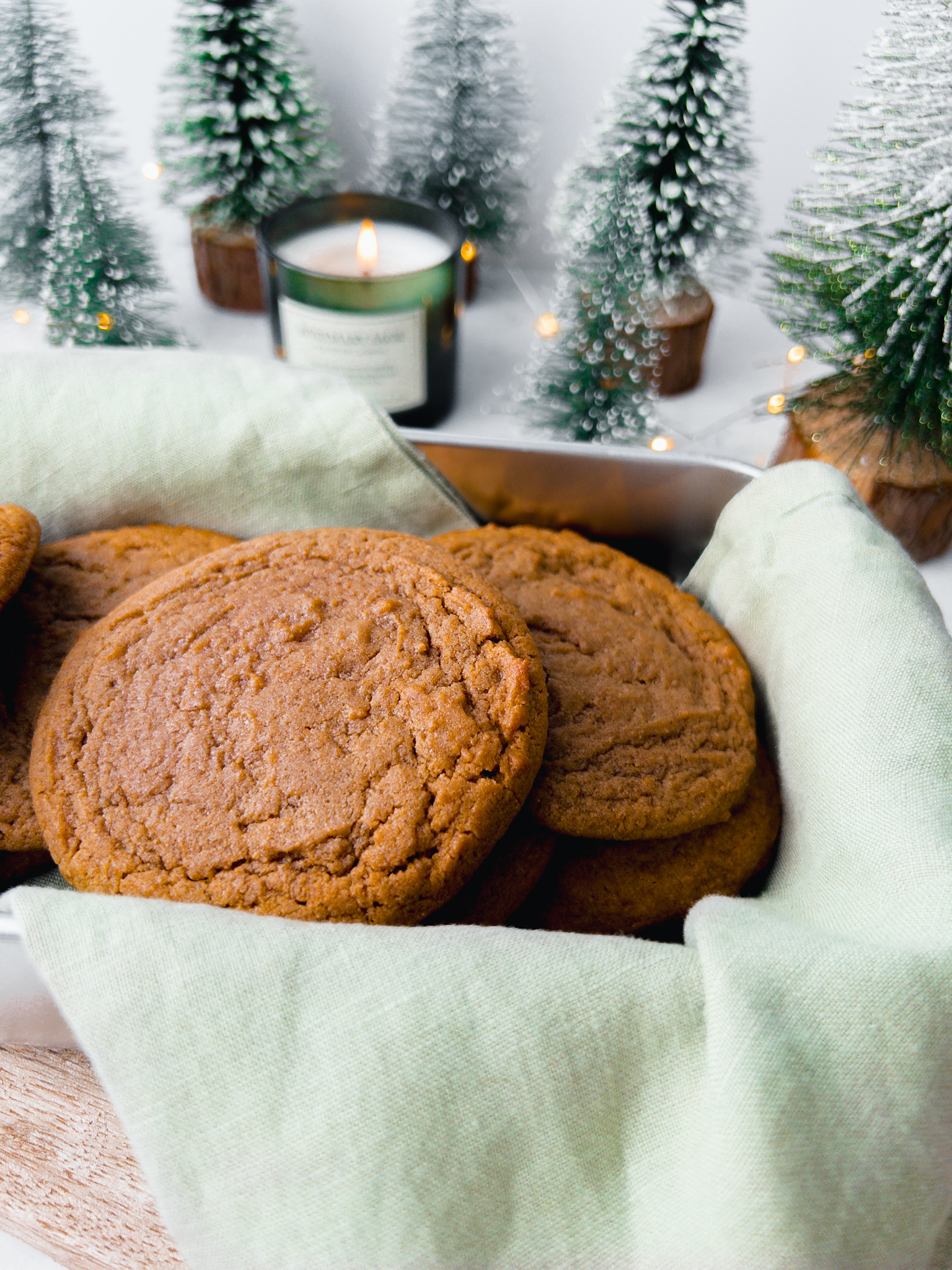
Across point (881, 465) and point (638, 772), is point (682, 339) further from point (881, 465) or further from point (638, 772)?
point (638, 772)

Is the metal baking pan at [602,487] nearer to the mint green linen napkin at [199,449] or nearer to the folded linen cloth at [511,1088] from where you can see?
the mint green linen napkin at [199,449]

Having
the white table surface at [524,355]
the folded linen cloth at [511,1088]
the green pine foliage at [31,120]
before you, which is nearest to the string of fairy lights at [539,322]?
the white table surface at [524,355]

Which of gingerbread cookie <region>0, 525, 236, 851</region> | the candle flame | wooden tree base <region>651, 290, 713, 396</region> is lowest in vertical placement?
gingerbread cookie <region>0, 525, 236, 851</region>

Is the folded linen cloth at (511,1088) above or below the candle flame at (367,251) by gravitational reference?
below

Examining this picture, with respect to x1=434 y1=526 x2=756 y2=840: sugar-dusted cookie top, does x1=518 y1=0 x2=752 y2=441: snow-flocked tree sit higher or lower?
higher

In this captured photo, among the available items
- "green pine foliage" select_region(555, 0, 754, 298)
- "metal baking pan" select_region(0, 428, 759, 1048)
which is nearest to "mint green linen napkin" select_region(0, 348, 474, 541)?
"metal baking pan" select_region(0, 428, 759, 1048)

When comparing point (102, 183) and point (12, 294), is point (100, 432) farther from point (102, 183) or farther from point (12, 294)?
point (12, 294)

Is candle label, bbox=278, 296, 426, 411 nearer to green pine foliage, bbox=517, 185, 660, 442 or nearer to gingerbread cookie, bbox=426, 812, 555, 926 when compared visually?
green pine foliage, bbox=517, 185, 660, 442
